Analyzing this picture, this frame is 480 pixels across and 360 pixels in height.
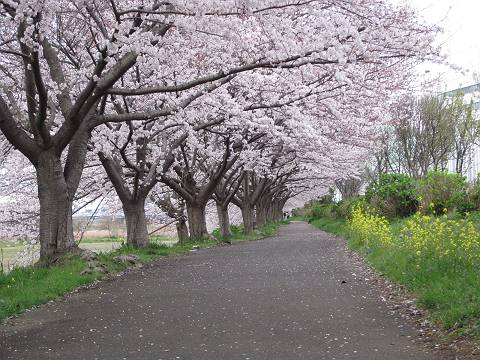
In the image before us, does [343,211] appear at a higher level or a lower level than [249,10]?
lower

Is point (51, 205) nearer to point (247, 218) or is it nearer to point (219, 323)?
point (219, 323)

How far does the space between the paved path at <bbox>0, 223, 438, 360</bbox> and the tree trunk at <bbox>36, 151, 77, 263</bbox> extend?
1567mm

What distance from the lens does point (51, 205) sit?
10648mm

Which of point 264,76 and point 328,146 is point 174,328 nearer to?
point 264,76

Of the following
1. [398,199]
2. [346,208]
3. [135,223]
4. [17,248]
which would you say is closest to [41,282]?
[135,223]

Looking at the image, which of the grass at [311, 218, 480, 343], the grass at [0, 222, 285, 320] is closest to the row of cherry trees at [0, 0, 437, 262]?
the grass at [0, 222, 285, 320]

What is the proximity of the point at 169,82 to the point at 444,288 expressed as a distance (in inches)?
345

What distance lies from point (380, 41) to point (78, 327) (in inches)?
237

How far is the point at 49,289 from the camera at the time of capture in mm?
8508

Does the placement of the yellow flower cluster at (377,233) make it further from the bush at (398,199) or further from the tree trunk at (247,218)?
the tree trunk at (247,218)

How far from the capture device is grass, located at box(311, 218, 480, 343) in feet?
17.7

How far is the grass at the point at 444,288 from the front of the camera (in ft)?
17.7

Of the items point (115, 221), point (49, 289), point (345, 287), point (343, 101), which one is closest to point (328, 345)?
point (345, 287)

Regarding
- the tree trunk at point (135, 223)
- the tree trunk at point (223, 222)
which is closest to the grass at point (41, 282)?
the tree trunk at point (135, 223)
